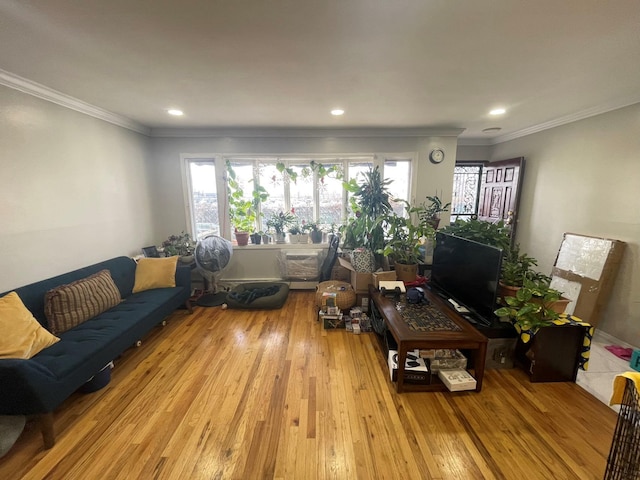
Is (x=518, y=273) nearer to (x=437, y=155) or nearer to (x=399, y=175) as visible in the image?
(x=437, y=155)

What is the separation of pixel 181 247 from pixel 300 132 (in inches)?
90.3

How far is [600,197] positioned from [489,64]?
2.20 meters

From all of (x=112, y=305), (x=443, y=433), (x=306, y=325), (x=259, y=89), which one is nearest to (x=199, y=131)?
(x=259, y=89)

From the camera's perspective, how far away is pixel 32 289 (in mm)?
1970

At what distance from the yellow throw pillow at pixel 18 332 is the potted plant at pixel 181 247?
166cm

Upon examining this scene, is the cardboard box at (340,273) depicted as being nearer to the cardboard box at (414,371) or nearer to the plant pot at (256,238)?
the plant pot at (256,238)

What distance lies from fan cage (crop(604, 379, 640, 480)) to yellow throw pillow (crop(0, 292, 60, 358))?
10.1 feet

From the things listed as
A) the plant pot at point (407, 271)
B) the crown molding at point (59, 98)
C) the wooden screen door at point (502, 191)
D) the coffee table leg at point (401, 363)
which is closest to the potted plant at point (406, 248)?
the plant pot at point (407, 271)

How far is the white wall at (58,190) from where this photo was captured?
6.48ft

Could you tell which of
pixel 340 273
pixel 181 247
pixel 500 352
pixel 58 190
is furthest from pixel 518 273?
pixel 58 190

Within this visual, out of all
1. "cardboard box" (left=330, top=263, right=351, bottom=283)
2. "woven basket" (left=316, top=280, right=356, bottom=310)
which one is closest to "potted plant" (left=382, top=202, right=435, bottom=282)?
"woven basket" (left=316, top=280, right=356, bottom=310)

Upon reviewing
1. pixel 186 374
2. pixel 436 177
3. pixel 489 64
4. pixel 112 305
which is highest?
pixel 489 64

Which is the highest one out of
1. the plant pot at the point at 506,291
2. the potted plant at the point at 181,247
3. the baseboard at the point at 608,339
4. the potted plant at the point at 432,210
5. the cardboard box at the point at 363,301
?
the potted plant at the point at 432,210

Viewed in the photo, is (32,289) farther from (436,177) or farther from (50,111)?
(436,177)
